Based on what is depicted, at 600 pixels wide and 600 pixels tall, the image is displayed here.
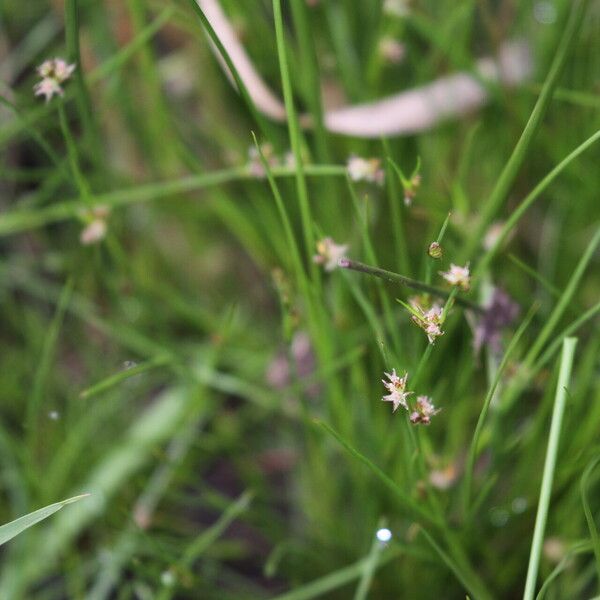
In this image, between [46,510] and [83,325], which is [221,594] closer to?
[46,510]

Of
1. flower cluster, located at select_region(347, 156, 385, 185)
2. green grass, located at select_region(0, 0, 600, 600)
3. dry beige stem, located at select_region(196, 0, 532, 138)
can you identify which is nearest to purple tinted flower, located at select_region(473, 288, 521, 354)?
green grass, located at select_region(0, 0, 600, 600)

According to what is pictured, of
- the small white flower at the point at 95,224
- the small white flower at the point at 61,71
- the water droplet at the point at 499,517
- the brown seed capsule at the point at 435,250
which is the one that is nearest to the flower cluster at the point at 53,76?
the small white flower at the point at 61,71

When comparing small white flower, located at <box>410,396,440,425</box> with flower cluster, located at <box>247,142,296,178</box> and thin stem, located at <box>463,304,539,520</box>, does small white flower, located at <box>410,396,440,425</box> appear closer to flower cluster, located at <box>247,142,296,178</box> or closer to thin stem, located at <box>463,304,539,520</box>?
thin stem, located at <box>463,304,539,520</box>

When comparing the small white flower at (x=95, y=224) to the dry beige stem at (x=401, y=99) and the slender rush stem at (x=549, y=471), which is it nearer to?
the dry beige stem at (x=401, y=99)

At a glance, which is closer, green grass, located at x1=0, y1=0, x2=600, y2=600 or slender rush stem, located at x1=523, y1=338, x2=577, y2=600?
slender rush stem, located at x1=523, y1=338, x2=577, y2=600

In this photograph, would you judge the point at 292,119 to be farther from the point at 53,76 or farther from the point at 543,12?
the point at 543,12

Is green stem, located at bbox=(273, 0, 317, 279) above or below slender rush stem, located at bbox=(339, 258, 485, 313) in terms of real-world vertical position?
above

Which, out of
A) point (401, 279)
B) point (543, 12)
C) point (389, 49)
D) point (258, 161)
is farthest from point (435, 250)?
point (543, 12)
